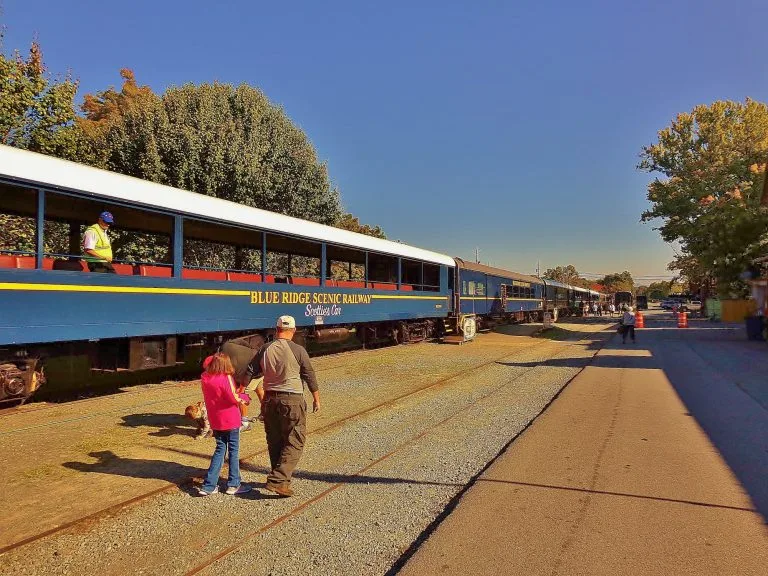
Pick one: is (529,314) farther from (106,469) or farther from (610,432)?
(106,469)

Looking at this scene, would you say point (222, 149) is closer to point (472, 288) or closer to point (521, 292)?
point (472, 288)

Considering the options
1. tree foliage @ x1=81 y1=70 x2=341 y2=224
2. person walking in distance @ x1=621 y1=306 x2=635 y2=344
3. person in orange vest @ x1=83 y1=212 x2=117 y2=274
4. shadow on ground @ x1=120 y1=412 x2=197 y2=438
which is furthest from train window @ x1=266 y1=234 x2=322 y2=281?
person walking in distance @ x1=621 y1=306 x2=635 y2=344

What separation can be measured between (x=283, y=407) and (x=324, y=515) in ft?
3.05

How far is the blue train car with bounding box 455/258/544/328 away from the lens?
2284 cm

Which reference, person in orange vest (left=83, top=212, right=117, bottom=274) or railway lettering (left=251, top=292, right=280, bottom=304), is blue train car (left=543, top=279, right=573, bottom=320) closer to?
railway lettering (left=251, top=292, right=280, bottom=304)

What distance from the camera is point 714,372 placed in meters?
12.7

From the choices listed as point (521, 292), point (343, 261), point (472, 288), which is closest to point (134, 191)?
point (343, 261)

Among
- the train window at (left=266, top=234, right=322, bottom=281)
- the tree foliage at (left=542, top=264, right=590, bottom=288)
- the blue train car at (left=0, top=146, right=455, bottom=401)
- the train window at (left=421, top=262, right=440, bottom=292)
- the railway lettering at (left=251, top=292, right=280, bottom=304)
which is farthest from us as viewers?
the tree foliage at (left=542, top=264, right=590, bottom=288)

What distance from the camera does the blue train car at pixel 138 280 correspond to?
7.05m

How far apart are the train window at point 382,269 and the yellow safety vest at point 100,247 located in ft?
28.8

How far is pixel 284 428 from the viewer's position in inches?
181

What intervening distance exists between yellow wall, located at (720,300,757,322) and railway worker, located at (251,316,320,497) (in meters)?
43.6

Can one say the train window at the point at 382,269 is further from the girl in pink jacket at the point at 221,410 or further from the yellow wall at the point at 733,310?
the yellow wall at the point at 733,310

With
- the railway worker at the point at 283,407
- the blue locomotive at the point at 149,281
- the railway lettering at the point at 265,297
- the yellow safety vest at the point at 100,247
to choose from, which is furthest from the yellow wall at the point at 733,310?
the railway worker at the point at 283,407
